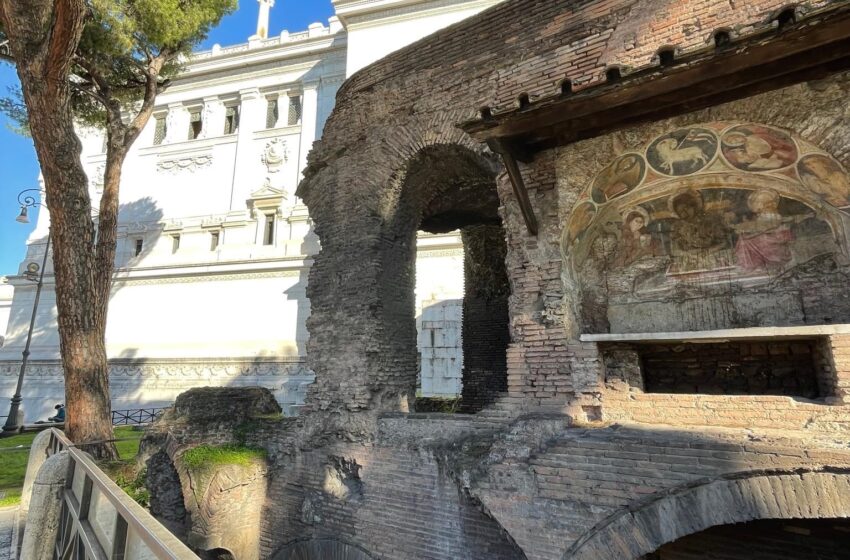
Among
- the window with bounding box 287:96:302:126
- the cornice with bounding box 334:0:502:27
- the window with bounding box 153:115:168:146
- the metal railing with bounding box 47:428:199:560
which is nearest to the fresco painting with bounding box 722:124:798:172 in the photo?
the metal railing with bounding box 47:428:199:560

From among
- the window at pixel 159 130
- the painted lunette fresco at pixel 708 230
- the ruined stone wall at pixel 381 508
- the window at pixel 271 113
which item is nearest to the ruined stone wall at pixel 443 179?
the painted lunette fresco at pixel 708 230

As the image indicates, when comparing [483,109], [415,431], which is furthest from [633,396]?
[483,109]

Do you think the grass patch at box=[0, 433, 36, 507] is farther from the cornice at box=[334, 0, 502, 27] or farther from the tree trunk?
the cornice at box=[334, 0, 502, 27]

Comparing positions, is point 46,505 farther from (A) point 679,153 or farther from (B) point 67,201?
(B) point 67,201

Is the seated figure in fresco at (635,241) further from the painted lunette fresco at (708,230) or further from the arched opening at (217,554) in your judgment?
the arched opening at (217,554)

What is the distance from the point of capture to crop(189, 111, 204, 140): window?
26527 mm

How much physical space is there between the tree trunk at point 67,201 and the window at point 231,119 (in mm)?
19083

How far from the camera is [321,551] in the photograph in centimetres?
592

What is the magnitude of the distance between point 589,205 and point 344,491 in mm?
4466

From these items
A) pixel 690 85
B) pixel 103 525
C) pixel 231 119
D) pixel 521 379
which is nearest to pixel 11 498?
pixel 103 525

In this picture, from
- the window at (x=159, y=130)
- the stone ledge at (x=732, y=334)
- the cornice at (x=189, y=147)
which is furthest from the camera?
the window at (x=159, y=130)

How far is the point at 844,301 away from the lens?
13.1 feet

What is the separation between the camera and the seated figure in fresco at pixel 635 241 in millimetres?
4902

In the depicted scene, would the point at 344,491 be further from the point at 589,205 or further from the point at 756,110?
the point at 756,110
